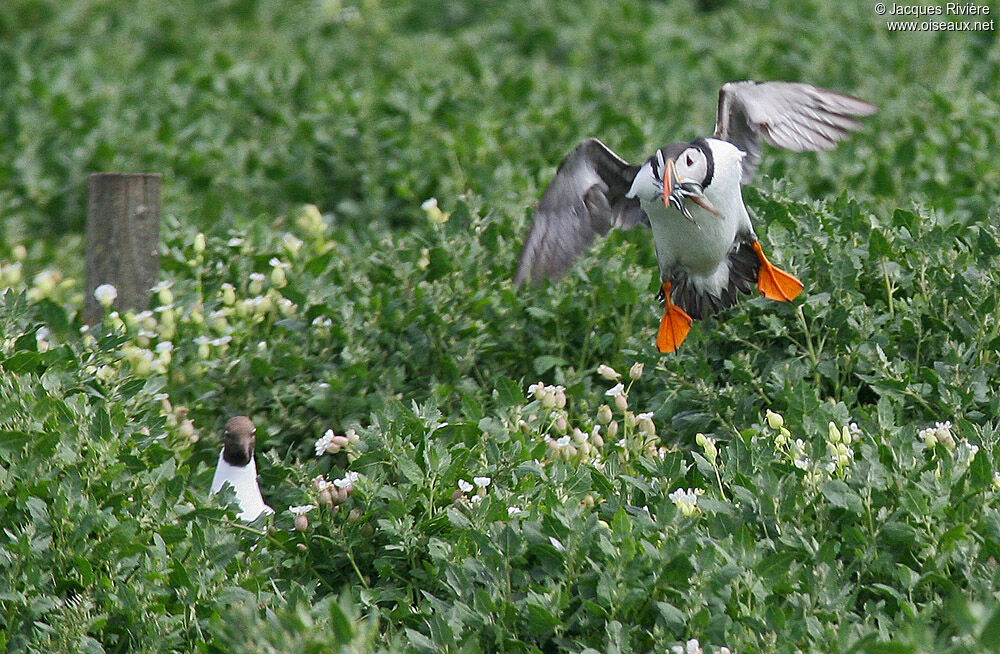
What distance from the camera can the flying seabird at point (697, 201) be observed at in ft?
13.1

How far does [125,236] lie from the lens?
18.7 ft

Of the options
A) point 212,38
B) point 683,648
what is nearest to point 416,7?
point 212,38

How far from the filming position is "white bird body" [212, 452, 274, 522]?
13.4 feet

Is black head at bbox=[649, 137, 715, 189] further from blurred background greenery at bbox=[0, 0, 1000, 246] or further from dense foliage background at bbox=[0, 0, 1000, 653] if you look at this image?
blurred background greenery at bbox=[0, 0, 1000, 246]

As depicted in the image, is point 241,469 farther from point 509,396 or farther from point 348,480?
point 509,396

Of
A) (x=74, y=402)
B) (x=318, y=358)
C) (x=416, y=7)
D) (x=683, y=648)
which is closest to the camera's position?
(x=683, y=648)

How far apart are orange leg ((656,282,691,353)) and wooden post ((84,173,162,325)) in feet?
8.46

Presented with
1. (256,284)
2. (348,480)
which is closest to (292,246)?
(256,284)

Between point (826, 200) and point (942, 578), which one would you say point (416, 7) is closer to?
point (826, 200)

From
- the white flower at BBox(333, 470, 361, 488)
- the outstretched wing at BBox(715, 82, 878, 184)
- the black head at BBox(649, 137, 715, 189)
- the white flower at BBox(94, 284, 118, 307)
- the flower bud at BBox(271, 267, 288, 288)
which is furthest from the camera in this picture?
the flower bud at BBox(271, 267, 288, 288)

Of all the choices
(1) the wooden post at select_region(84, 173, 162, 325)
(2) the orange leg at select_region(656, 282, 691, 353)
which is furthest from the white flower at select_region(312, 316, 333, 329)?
(2) the orange leg at select_region(656, 282, 691, 353)

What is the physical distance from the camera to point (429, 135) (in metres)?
7.38

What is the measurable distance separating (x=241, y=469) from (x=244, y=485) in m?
0.06

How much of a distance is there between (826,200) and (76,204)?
15.2 feet
